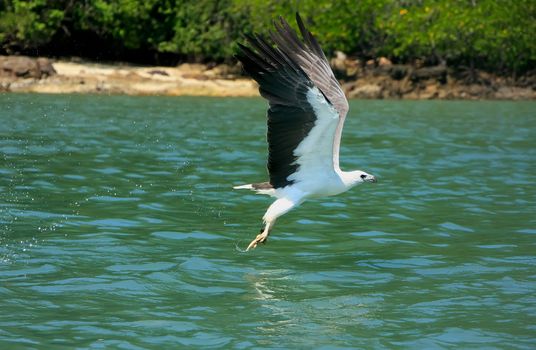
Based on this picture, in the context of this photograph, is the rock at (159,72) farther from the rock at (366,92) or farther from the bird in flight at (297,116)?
the bird in flight at (297,116)

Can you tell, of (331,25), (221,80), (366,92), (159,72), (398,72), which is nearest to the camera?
(159,72)

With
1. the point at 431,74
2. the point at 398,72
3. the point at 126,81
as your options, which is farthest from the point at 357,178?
the point at 431,74

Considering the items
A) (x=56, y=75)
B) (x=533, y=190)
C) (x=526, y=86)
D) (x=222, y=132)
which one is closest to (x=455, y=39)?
(x=526, y=86)

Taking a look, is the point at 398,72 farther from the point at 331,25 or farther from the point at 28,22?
the point at 28,22

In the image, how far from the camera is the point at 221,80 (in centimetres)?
3038

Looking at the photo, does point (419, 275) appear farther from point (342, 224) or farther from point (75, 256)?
point (75, 256)

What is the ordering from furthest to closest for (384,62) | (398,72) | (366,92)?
(384,62) → (398,72) → (366,92)

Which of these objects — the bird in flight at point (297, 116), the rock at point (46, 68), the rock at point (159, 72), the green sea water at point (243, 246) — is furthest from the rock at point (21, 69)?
the bird in flight at point (297, 116)

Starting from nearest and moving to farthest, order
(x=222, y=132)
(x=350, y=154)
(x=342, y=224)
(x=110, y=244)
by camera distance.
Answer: (x=110, y=244) < (x=342, y=224) < (x=350, y=154) < (x=222, y=132)

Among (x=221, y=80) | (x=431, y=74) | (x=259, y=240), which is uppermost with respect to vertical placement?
(x=259, y=240)

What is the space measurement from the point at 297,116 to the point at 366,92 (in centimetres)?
2269

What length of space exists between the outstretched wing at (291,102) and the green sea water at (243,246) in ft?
3.53

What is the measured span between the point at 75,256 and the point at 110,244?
58 centimetres

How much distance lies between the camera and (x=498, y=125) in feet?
71.4
